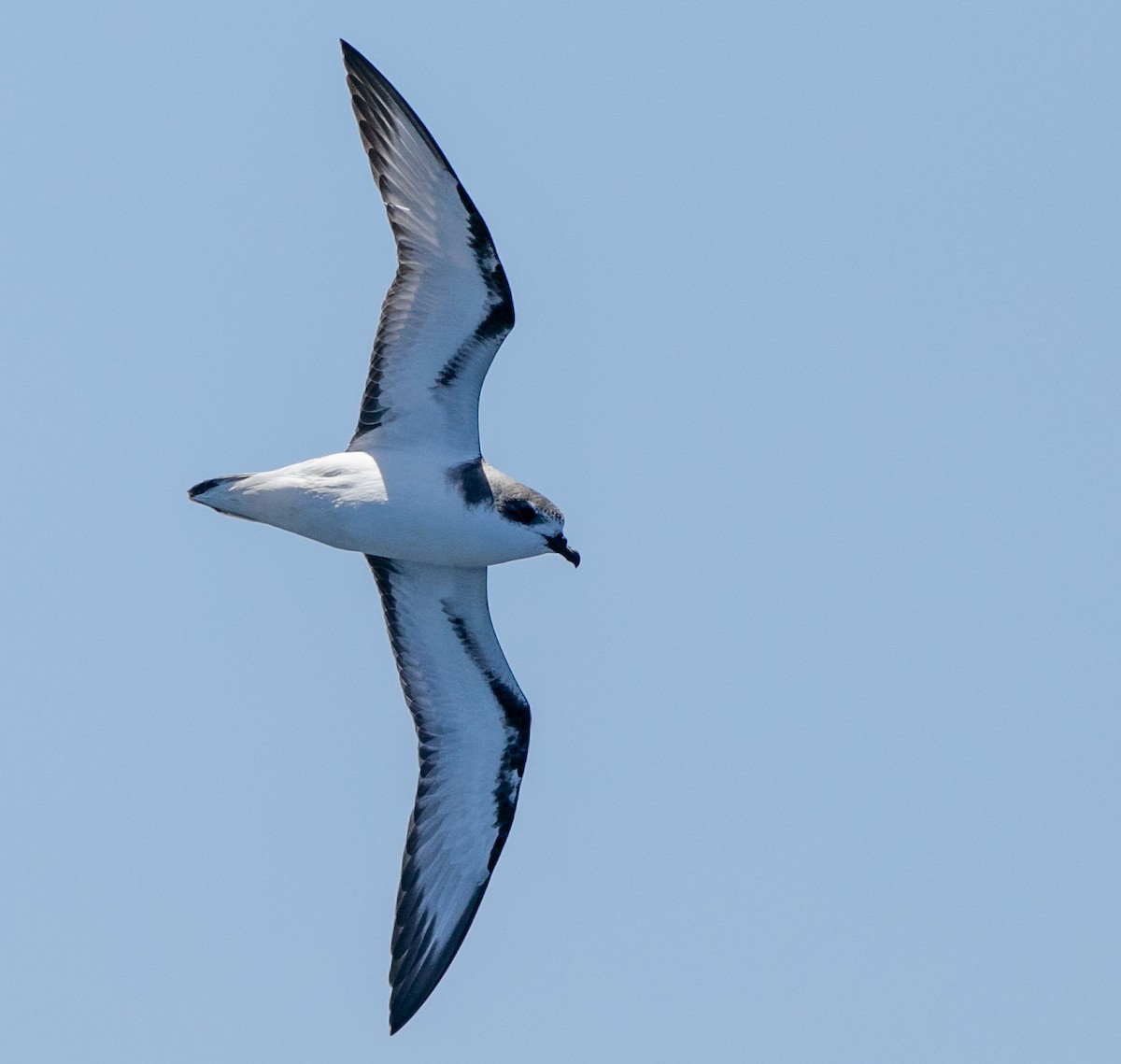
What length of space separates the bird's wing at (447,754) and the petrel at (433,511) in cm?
1

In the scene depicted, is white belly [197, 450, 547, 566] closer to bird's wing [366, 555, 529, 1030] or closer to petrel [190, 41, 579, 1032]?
petrel [190, 41, 579, 1032]

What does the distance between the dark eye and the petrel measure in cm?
3

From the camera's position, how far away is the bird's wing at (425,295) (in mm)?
19391

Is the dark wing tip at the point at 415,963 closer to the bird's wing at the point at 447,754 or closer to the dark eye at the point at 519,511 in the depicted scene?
the bird's wing at the point at 447,754

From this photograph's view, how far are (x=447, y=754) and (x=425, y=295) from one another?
550 centimetres

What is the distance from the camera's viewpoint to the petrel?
1952cm

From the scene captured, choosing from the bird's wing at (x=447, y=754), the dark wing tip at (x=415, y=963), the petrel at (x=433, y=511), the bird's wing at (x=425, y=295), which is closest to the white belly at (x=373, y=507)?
the petrel at (x=433, y=511)

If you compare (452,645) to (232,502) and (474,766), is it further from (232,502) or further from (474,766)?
(232,502)

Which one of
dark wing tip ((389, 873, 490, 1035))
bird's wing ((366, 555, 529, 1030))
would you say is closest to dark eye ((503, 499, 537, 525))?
bird's wing ((366, 555, 529, 1030))

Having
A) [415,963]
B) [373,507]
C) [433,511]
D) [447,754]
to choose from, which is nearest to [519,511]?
[433,511]

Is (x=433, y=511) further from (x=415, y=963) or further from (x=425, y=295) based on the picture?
(x=415, y=963)

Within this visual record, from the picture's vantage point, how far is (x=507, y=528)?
66.0 ft

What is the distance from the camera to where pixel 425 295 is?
19.8 metres

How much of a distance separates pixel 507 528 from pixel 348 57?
197 inches
